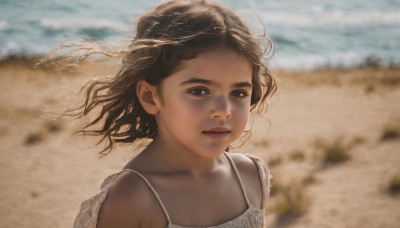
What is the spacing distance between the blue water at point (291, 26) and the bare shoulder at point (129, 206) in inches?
518

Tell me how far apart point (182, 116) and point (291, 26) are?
22520 mm

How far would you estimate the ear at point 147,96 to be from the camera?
237 centimetres

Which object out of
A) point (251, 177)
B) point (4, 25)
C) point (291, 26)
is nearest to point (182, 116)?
point (251, 177)

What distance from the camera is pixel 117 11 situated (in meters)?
24.4

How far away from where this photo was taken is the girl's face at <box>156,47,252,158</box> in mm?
2195

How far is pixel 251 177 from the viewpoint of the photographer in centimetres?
269

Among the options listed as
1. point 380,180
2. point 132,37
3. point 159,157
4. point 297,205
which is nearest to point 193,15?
point 132,37

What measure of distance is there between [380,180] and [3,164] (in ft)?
14.2

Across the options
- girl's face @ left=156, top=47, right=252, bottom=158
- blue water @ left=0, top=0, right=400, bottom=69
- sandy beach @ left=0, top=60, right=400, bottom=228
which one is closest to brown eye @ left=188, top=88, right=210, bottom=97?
girl's face @ left=156, top=47, right=252, bottom=158

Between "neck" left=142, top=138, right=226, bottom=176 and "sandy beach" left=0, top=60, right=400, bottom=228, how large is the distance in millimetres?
1126

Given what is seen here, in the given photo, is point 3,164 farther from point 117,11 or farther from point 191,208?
point 117,11

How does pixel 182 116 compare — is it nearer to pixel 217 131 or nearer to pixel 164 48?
pixel 217 131

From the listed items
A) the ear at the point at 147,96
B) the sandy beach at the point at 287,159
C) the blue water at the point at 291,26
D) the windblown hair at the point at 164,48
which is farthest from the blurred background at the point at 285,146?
the blue water at the point at 291,26

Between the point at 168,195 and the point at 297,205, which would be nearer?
the point at 168,195
